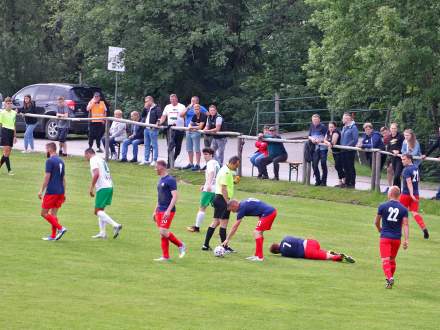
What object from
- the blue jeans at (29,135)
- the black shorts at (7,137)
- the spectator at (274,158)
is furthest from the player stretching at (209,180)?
the blue jeans at (29,135)

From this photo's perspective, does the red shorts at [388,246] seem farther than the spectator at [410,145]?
No

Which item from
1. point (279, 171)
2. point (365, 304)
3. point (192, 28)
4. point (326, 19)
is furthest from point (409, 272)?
point (192, 28)

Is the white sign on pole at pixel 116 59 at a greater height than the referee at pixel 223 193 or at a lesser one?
greater

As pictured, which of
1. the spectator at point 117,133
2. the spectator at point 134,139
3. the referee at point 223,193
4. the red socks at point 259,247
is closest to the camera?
the red socks at point 259,247

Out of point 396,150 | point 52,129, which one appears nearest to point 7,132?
point 52,129

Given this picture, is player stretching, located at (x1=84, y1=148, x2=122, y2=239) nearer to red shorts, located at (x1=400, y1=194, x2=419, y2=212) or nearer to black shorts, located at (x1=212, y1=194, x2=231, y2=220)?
black shorts, located at (x1=212, y1=194, x2=231, y2=220)

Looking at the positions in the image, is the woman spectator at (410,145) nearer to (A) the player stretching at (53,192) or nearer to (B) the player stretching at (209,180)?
(B) the player stretching at (209,180)

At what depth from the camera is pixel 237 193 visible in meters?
29.8

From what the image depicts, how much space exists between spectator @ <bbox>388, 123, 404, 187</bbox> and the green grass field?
1072 mm

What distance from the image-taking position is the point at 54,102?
40.4 m

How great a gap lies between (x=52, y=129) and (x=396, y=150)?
14.5 metres

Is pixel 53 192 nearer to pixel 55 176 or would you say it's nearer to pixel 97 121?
pixel 55 176

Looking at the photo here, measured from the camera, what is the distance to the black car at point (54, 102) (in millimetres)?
38719

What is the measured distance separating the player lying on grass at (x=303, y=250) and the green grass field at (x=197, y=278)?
26cm
